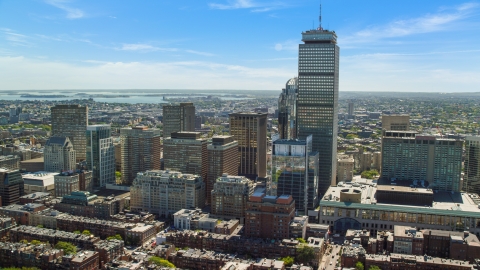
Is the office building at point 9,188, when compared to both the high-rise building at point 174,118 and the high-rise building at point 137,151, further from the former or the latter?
the high-rise building at point 174,118

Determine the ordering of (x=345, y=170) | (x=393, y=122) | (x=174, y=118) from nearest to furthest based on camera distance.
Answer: (x=345, y=170) → (x=393, y=122) → (x=174, y=118)

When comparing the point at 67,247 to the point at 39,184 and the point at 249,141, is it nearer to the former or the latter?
the point at 39,184

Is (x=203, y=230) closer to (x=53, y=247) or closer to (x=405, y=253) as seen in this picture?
(x=53, y=247)

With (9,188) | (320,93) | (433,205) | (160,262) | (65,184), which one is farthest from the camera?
(320,93)

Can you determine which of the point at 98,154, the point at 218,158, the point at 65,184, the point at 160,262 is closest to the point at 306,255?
the point at 160,262

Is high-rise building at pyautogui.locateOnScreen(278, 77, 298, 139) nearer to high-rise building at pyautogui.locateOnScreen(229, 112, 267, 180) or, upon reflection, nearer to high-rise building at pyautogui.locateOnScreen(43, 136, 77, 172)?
high-rise building at pyautogui.locateOnScreen(229, 112, 267, 180)
